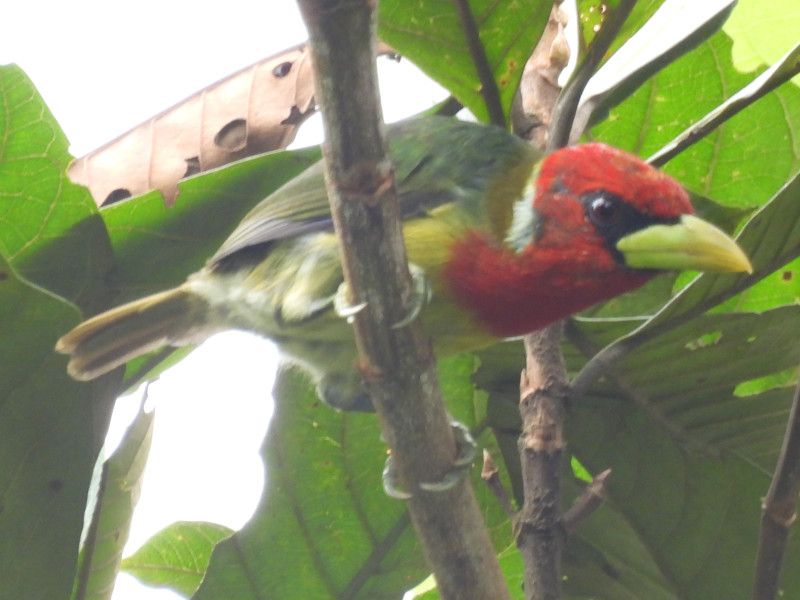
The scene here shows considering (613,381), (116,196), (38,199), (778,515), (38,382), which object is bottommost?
(778,515)

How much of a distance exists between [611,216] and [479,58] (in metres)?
0.34

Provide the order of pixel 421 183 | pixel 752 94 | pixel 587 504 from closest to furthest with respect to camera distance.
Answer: pixel 587 504
pixel 752 94
pixel 421 183

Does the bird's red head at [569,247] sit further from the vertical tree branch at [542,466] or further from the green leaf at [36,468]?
the green leaf at [36,468]

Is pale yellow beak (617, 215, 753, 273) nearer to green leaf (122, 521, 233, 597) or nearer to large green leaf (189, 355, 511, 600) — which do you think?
large green leaf (189, 355, 511, 600)

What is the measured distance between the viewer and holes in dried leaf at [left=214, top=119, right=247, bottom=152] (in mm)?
2209

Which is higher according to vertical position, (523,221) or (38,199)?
(38,199)

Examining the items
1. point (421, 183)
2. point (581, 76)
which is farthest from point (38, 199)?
point (581, 76)

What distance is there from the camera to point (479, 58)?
1924 millimetres

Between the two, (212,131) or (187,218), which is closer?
(187,218)

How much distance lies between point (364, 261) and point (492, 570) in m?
0.43

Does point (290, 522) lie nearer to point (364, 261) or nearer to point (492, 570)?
point (492, 570)

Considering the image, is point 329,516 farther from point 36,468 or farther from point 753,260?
point 753,260

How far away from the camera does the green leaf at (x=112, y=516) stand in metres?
1.94

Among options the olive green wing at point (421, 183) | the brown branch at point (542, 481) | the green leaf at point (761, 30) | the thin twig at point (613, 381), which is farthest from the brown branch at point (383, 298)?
the green leaf at point (761, 30)
